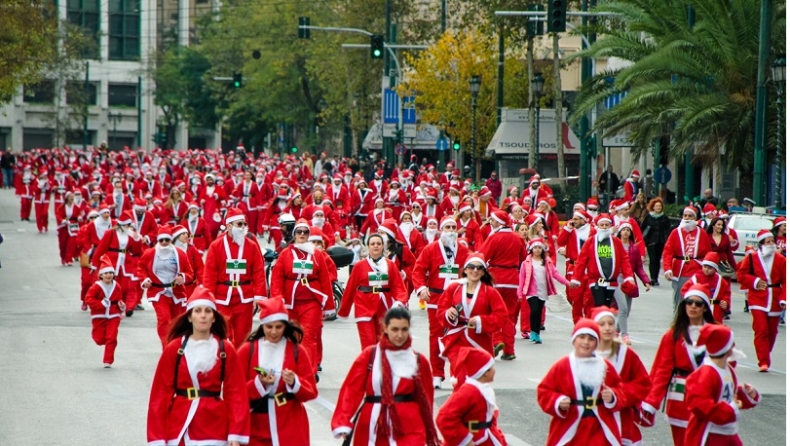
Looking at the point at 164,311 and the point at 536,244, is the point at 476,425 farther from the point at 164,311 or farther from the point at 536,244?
the point at 536,244

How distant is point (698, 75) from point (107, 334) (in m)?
17.7

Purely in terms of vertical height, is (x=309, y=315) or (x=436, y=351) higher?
(x=309, y=315)

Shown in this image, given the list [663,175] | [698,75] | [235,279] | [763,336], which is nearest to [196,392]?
[235,279]

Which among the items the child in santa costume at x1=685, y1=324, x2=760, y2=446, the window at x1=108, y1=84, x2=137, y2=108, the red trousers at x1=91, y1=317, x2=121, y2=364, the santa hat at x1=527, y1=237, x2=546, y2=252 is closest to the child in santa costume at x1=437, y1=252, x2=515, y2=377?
the child in santa costume at x1=685, y1=324, x2=760, y2=446

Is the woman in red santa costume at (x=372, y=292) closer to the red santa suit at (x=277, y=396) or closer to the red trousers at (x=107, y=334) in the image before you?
the red trousers at (x=107, y=334)

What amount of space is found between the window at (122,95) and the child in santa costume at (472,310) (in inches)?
3931

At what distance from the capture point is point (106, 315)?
16469 millimetres

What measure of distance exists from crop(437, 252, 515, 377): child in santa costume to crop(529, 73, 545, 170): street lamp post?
29.5 metres

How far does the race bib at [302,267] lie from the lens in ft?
47.9

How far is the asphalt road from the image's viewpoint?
41.1ft

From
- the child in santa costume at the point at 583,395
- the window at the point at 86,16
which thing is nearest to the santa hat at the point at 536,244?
the child in santa costume at the point at 583,395

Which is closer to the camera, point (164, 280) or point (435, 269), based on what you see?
point (164, 280)

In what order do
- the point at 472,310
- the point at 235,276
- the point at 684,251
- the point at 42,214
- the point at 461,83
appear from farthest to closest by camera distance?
the point at 461,83
the point at 42,214
the point at 684,251
the point at 235,276
the point at 472,310

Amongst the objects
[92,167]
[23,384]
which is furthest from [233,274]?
[92,167]
